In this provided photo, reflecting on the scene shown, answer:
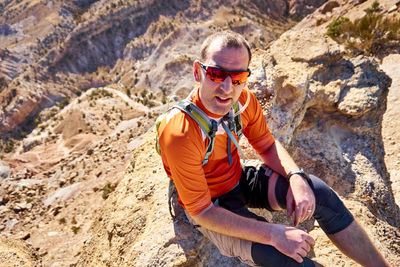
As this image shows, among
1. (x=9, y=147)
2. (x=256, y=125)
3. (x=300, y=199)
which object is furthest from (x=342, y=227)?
(x=9, y=147)

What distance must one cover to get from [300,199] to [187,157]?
106 centimetres

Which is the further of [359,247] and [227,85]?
[359,247]

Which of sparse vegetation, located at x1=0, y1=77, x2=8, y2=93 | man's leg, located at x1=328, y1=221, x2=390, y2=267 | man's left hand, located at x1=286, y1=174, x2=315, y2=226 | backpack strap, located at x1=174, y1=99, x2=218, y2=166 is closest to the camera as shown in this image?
backpack strap, located at x1=174, y1=99, x2=218, y2=166

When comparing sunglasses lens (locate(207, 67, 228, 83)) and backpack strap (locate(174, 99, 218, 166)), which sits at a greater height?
sunglasses lens (locate(207, 67, 228, 83))

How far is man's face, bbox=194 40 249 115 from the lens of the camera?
1.86 m

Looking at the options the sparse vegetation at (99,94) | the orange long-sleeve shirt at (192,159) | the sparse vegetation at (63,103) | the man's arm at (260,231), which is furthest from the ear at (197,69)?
the sparse vegetation at (63,103)

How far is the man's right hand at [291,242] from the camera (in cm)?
179

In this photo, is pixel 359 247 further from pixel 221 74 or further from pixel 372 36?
pixel 372 36

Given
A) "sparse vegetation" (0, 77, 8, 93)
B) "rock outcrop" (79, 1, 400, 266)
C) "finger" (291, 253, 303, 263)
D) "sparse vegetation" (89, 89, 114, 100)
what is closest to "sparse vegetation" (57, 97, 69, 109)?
"sparse vegetation" (89, 89, 114, 100)

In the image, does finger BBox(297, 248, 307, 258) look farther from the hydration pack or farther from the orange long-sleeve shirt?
the hydration pack

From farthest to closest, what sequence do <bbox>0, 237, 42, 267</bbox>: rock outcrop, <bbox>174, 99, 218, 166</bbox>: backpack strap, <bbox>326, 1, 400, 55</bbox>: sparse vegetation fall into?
1. <bbox>326, 1, 400, 55</bbox>: sparse vegetation
2. <bbox>0, 237, 42, 267</bbox>: rock outcrop
3. <bbox>174, 99, 218, 166</bbox>: backpack strap

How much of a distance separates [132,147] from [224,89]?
8649 mm

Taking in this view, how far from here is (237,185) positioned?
2375 millimetres

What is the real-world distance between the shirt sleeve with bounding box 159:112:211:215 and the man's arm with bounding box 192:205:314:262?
109 mm
